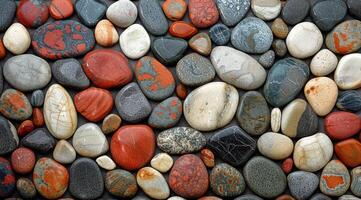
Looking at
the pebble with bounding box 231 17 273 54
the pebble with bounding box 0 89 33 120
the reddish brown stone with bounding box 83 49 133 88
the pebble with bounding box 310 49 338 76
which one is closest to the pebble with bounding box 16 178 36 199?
the pebble with bounding box 0 89 33 120

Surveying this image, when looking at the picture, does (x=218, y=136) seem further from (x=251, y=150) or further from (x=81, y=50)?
(x=81, y=50)

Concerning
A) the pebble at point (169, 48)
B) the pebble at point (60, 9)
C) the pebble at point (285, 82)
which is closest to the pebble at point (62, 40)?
the pebble at point (60, 9)

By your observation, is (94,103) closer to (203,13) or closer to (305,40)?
(203,13)

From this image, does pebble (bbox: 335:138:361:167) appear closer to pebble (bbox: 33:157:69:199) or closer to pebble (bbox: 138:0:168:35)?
pebble (bbox: 138:0:168:35)

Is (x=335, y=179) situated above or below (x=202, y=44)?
below

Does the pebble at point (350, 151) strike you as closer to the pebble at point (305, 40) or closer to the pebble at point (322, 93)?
the pebble at point (322, 93)

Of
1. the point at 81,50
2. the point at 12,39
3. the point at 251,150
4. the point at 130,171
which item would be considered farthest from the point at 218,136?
the point at 12,39

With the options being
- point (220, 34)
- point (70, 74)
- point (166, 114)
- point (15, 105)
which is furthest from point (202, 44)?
point (15, 105)
